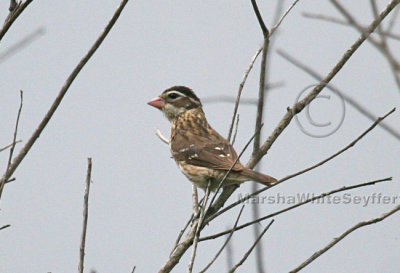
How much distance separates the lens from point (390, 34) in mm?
2564

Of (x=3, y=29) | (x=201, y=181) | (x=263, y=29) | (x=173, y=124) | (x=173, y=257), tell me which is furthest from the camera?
(x=173, y=124)

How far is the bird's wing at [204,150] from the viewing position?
5.69 meters

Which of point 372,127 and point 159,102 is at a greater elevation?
point 159,102

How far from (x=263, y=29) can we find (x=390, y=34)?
1.37 m

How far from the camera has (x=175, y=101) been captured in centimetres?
709

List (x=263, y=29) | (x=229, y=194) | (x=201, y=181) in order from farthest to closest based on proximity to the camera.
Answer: (x=201, y=181)
(x=229, y=194)
(x=263, y=29)

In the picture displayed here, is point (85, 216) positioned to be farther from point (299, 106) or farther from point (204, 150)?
point (204, 150)


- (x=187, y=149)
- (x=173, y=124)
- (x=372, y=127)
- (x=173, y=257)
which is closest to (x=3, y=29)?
(x=173, y=257)

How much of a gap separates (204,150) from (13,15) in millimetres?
3321

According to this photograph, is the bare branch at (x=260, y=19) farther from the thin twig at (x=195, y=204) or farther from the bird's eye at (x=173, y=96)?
the bird's eye at (x=173, y=96)

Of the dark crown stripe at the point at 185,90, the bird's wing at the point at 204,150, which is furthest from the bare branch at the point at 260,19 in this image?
the dark crown stripe at the point at 185,90

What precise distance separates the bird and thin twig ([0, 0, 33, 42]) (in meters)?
2.07

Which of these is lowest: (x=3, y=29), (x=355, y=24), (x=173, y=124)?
(x=3, y=29)

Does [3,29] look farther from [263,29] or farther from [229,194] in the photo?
[229,194]
